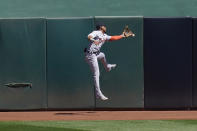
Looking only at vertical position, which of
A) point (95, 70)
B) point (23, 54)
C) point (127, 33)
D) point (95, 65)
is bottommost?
point (95, 70)

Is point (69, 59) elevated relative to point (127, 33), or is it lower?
lower

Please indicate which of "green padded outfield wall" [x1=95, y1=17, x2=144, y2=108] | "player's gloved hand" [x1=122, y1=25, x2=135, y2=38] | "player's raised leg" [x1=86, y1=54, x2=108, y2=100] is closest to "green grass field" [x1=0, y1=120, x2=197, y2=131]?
"player's raised leg" [x1=86, y1=54, x2=108, y2=100]

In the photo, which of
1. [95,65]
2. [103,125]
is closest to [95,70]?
[95,65]

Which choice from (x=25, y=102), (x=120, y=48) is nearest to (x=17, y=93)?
(x=25, y=102)

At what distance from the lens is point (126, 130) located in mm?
11906

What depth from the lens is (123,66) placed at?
Answer: 16422 mm

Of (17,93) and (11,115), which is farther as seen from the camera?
(17,93)

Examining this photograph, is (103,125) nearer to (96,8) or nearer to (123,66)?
(123,66)

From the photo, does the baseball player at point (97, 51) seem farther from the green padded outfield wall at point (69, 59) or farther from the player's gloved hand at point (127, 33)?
the green padded outfield wall at point (69, 59)

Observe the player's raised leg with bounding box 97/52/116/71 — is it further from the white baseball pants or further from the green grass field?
the green grass field

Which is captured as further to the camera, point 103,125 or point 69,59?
point 69,59

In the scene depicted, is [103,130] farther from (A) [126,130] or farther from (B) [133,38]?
(B) [133,38]

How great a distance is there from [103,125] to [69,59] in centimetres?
398

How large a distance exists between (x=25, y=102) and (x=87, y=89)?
1.64m
